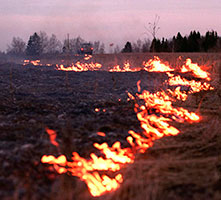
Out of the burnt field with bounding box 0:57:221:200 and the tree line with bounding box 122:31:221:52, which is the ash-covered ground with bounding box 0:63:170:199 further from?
the tree line with bounding box 122:31:221:52

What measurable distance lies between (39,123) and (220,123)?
3.78 meters

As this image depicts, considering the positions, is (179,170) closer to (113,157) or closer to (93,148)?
(113,157)

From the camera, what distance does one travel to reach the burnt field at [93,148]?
3.23 metres

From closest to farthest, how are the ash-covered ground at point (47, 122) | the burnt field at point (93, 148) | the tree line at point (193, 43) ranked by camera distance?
the burnt field at point (93, 148) → the ash-covered ground at point (47, 122) → the tree line at point (193, 43)

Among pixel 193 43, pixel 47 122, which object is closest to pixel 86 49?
pixel 193 43

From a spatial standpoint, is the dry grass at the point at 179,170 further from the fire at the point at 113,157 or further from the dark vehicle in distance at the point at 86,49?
the dark vehicle in distance at the point at 86,49

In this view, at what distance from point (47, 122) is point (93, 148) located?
1.80 m

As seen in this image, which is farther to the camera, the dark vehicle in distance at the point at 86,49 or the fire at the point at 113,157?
the dark vehicle in distance at the point at 86,49

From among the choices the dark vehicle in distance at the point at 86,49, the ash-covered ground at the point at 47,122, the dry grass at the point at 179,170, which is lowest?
the dry grass at the point at 179,170

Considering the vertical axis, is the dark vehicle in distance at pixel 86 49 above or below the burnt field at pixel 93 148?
above

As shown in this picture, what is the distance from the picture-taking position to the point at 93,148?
4.53 meters

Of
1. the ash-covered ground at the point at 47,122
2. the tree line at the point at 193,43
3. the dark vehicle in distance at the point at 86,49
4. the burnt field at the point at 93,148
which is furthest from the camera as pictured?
the dark vehicle in distance at the point at 86,49

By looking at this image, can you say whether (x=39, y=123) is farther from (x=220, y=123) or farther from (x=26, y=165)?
(x=220, y=123)

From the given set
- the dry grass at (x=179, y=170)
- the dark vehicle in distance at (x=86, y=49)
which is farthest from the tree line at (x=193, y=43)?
the dry grass at (x=179, y=170)
